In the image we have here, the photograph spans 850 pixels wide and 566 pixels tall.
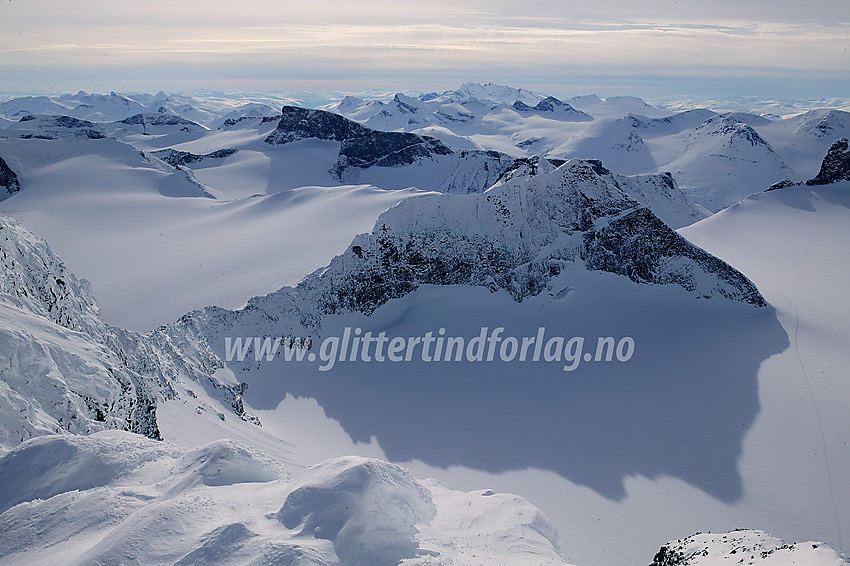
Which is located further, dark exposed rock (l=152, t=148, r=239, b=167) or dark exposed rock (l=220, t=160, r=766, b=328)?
dark exposed rock (l=152, t=148, r=239, b=167)

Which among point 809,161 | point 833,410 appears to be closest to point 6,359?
point 833,410

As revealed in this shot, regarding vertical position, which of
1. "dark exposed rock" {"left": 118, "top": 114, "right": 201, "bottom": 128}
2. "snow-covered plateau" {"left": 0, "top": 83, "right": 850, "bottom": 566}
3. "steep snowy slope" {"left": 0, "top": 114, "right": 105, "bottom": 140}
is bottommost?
"snow-covered plateau" {"left": 0, "top": 83, "right": 850, "bottom": 566}

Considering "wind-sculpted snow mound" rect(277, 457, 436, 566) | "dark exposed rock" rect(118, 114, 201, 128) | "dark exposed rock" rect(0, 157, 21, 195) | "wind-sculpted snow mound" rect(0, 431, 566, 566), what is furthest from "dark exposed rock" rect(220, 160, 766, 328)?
"dark exposed rock" rect(118, 114, 201, 128)

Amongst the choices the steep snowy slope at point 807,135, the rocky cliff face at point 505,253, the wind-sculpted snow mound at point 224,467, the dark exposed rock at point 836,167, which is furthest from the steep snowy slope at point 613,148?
the wind-sculpted snow mound at point 224,467

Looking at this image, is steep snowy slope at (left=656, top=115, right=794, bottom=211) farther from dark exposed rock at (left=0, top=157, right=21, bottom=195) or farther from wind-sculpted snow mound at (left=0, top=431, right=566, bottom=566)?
dark exposed rock at (left=0, top=157, right=21, bottom=195)

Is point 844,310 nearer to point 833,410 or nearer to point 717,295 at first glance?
point 717,295

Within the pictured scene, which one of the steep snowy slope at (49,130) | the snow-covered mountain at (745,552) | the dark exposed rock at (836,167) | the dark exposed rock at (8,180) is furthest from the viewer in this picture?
the steep snowy slope at (49,130)

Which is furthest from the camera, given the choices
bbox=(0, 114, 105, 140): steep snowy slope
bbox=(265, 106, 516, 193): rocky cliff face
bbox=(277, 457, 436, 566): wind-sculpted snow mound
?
bbox=(265, 106, 516, 193): rocky cliff face

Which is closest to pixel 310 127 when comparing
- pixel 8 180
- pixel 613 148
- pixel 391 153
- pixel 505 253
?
pixel 391 153

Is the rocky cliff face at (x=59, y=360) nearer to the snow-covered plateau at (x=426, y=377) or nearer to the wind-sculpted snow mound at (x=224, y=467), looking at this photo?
the snow-covered plateau at (x=426, y=377)
